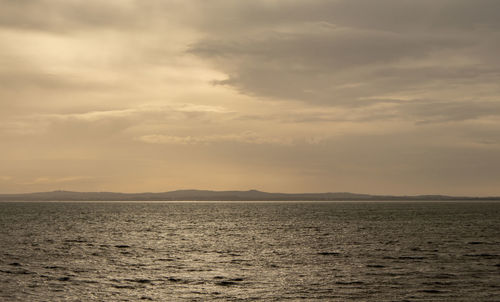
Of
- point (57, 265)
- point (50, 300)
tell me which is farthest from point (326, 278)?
point (57, 265)

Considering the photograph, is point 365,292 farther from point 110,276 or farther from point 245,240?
point 245,240

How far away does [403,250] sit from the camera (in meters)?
65.1

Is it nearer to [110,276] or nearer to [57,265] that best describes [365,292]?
[110,276]

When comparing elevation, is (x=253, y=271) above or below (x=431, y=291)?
below

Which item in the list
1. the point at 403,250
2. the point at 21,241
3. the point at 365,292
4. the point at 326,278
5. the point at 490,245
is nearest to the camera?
the point at 365,292

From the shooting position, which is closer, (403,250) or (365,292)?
(365,292)

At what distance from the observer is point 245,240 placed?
8369cm

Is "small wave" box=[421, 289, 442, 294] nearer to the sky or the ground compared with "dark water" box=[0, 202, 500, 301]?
nearer to the sky

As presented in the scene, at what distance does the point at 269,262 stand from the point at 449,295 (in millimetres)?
22458

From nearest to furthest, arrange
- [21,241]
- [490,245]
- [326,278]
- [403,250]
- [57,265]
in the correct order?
[326,278] < [57,265] < [403,250] < [490,245] < [21,241]

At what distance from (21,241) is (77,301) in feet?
167

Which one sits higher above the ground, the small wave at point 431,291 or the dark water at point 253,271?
the small wave at point 431,291

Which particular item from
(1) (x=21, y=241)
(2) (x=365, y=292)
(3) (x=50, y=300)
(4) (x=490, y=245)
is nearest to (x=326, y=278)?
(2) (x=365, y=292)

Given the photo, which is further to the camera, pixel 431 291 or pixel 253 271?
pixel 253 271
